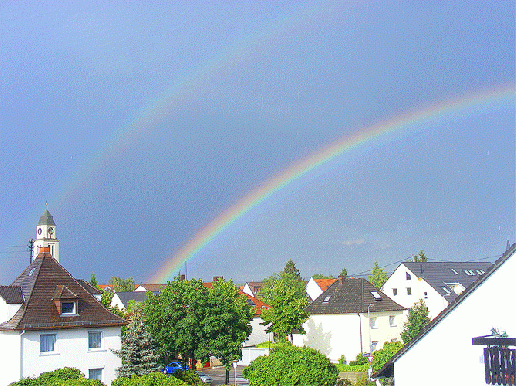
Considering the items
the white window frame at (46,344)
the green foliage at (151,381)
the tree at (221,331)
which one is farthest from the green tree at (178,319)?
the green foliage at (151,381)

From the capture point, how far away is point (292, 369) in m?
26.8

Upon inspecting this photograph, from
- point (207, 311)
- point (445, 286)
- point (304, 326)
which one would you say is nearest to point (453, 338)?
point (207, 311)

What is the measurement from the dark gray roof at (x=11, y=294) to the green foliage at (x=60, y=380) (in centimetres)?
719

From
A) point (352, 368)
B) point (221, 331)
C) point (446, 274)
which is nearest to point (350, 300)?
point (352, 368)

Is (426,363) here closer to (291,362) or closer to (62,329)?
(291,362)

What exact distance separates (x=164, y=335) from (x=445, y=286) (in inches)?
1641

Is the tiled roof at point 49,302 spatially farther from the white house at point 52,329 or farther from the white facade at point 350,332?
the white facade at point 350,332

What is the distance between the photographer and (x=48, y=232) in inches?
4237

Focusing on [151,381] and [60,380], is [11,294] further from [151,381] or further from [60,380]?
[151,381]

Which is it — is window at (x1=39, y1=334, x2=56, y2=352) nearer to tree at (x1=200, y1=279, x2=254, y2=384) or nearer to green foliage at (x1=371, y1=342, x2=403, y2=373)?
tree at (x1=200, y1=279, x2=254, y2=384)

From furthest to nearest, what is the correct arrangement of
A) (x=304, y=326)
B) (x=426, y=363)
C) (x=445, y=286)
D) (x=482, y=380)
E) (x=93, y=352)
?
(x=445, y=286) < (x=304, y=326) < (x=93, y=352) < (x=426, y=363) < (x=482, y=380)

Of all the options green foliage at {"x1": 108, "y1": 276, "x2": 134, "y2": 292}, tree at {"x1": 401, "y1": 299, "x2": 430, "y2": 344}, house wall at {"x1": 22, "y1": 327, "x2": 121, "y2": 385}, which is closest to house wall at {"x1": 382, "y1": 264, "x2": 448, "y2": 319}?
tree at {"x1": 401, "y1": 299, "x2": 430, "y2": 344}

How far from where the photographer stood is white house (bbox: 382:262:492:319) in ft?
215

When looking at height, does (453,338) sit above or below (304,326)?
above
